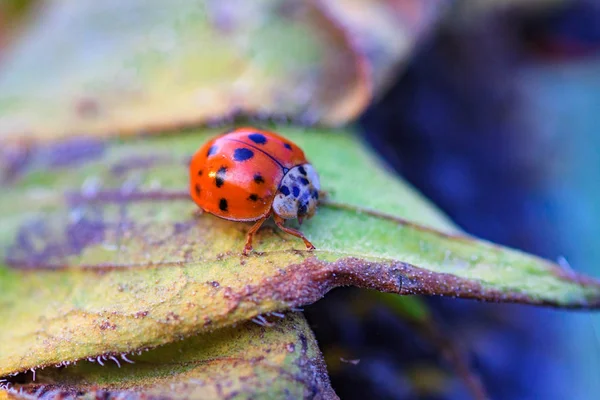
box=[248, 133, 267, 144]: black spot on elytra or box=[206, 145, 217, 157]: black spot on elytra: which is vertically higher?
box=[248, 133, 267, 144]: black spot on elytra

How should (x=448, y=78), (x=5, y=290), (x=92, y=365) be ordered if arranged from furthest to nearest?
(x=448, y=78), (x=5, y=290), (x=92, y=365)

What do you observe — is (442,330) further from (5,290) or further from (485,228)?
(5,290)

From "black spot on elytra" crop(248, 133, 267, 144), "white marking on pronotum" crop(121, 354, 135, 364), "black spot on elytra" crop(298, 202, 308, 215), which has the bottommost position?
"white marking on pronotum" crop(121, 354, 135, 364)

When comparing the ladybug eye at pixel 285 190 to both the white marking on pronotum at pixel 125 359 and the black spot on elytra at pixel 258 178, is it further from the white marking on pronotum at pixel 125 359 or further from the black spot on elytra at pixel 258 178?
the white marking on pronotum at pixel 125 359

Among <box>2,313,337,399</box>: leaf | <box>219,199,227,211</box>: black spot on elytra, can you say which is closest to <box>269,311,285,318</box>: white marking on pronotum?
<box>2,313,337,399</box>: leaf

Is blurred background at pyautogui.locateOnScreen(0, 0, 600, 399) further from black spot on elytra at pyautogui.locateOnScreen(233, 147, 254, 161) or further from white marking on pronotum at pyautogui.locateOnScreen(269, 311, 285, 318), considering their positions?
black spot on elytra at pyautogui.locateOnScreen(233, 147, 254, 161)

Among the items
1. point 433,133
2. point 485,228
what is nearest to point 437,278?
point 485,228

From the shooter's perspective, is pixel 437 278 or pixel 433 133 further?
pixel 433 133
